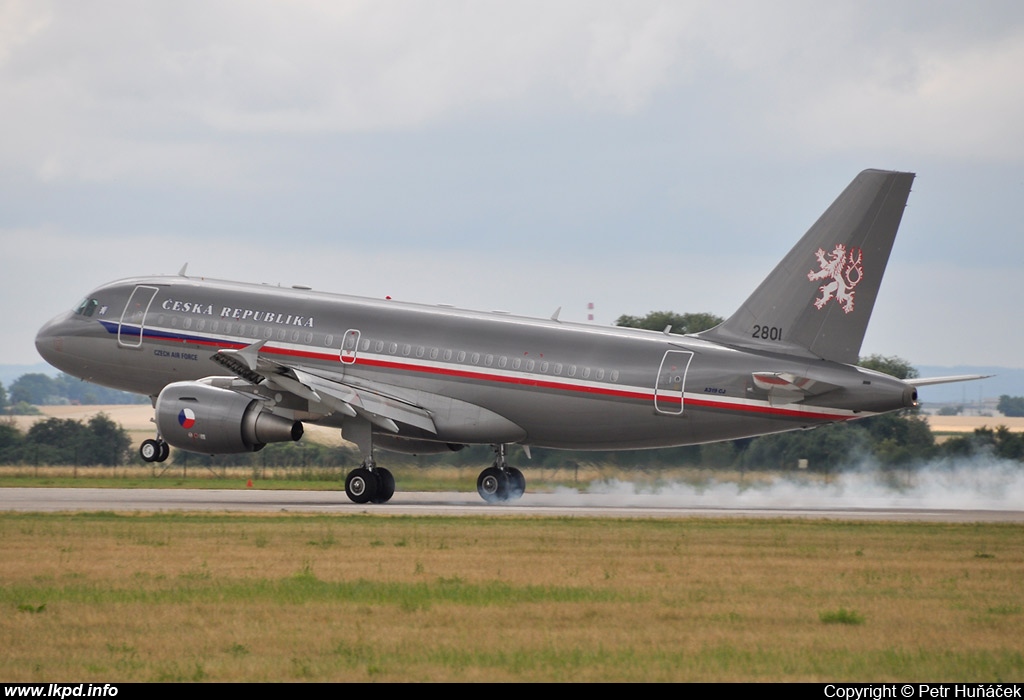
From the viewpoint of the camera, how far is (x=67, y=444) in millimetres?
67812

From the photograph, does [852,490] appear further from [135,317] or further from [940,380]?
[135,317]

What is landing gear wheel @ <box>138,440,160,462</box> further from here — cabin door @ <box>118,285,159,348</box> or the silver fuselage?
cabin door @ <box>118,285,159,348</box>

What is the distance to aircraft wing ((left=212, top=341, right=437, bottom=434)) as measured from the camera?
36.9 meters

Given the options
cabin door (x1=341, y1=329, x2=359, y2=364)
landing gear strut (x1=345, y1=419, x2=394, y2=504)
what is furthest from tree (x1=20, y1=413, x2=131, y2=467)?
landing gear strut (x1=345, y1=419, x2=394, y2=504)

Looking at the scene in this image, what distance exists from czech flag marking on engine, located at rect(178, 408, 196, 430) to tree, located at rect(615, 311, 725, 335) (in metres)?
37.6

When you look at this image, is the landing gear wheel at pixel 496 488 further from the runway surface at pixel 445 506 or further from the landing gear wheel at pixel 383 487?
the landing gear wheel at pixel 383 487

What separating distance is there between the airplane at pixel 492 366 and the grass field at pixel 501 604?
7093 mm

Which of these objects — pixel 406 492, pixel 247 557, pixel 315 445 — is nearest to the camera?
pixel 247 557

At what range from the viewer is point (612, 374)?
124 feet

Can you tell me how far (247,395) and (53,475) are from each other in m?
21.2

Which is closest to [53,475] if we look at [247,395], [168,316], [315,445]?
[315,445]

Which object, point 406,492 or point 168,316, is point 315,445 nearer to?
point 406,492

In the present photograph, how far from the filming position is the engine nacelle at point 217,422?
125 ft

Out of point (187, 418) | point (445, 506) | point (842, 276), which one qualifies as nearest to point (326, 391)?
point (187, 418)
